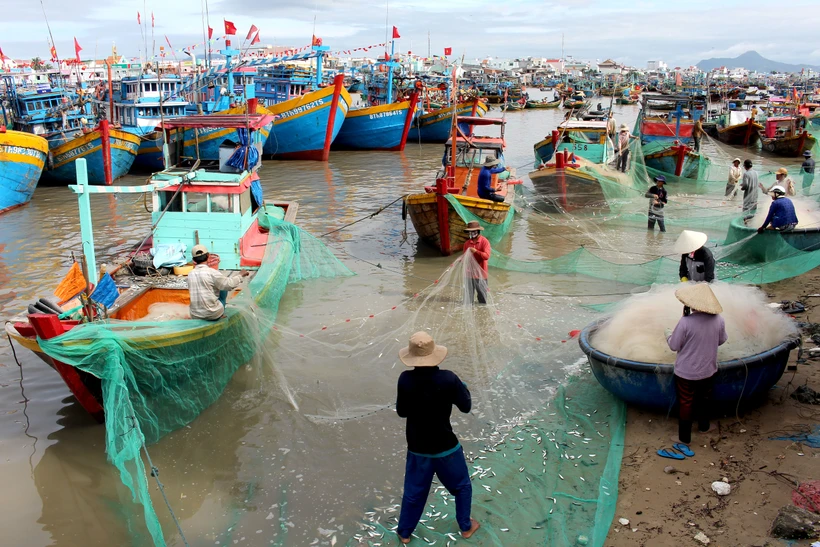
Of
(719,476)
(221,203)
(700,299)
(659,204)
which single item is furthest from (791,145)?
(719,476)

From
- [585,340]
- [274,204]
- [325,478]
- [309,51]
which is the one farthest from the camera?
[309,51]

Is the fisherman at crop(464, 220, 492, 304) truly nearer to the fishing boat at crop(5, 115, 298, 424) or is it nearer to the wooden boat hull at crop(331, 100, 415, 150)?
the fishing boat at crop(5, 115, 298, 424)

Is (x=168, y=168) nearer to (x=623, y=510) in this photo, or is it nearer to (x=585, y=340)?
(x=585, y=340)

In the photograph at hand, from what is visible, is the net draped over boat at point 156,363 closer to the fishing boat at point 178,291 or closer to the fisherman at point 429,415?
the fishing boat at point 178,291

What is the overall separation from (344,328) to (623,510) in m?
4.74

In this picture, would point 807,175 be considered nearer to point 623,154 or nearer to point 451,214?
point 623,154

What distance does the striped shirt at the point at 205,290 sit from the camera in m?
6.33

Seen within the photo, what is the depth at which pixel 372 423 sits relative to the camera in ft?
20.3

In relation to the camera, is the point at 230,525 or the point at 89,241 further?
the point at 89,241

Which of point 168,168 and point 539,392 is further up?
point 168,168

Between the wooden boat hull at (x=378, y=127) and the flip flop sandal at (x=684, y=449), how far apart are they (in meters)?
26.6

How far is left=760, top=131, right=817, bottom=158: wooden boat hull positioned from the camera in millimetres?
25656

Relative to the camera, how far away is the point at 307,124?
27438 mm

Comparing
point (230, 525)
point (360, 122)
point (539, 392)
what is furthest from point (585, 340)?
point (360, 122)
